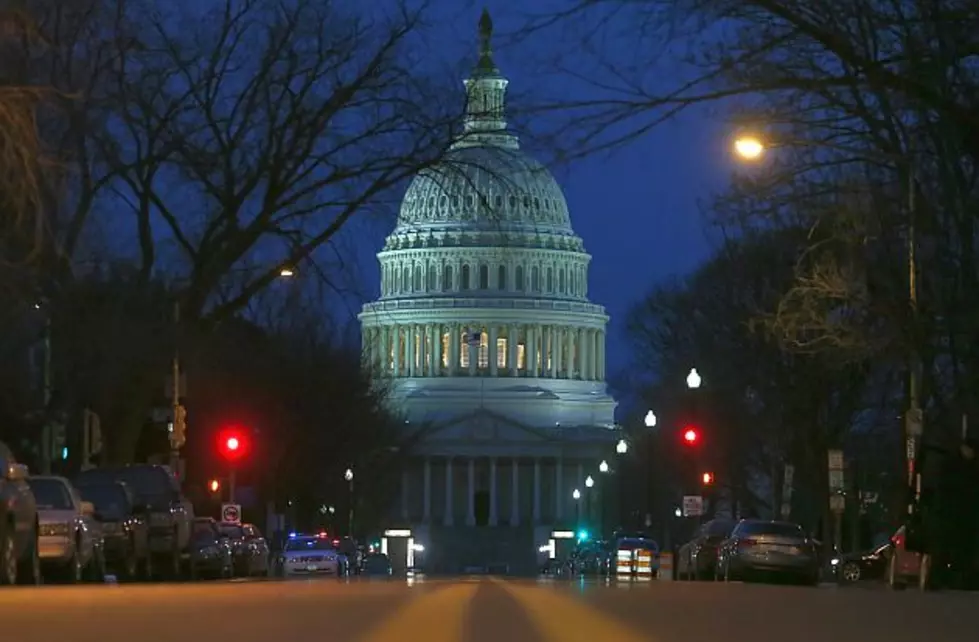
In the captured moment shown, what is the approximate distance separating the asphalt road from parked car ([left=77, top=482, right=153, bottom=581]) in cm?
1139

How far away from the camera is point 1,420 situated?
52.2 m

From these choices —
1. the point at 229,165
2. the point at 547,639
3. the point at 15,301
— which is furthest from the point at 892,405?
the point at 547,639

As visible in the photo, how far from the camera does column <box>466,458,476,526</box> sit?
16050 centimetres

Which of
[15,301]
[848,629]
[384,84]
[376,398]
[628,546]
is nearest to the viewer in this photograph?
[848,629]

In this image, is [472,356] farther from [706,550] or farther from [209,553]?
[209,553]

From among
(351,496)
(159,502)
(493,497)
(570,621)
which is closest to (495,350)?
(493,497)

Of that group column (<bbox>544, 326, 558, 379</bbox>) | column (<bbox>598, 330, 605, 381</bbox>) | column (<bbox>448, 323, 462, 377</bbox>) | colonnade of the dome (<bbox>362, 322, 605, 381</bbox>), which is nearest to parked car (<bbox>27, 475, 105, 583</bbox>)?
colonnade of the dome (<bbox>362, 322, 605, 381</bbox>)

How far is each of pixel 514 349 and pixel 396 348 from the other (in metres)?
10.5

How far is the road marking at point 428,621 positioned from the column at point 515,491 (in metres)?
141

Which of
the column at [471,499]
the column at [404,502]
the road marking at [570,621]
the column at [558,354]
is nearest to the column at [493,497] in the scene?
the column at [471,499]

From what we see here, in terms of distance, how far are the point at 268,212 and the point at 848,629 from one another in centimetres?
2183

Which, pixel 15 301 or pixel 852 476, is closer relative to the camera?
pixel 15 301

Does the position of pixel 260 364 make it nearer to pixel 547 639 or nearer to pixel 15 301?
pixel 15 301

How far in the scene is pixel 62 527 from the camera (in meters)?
27.1
